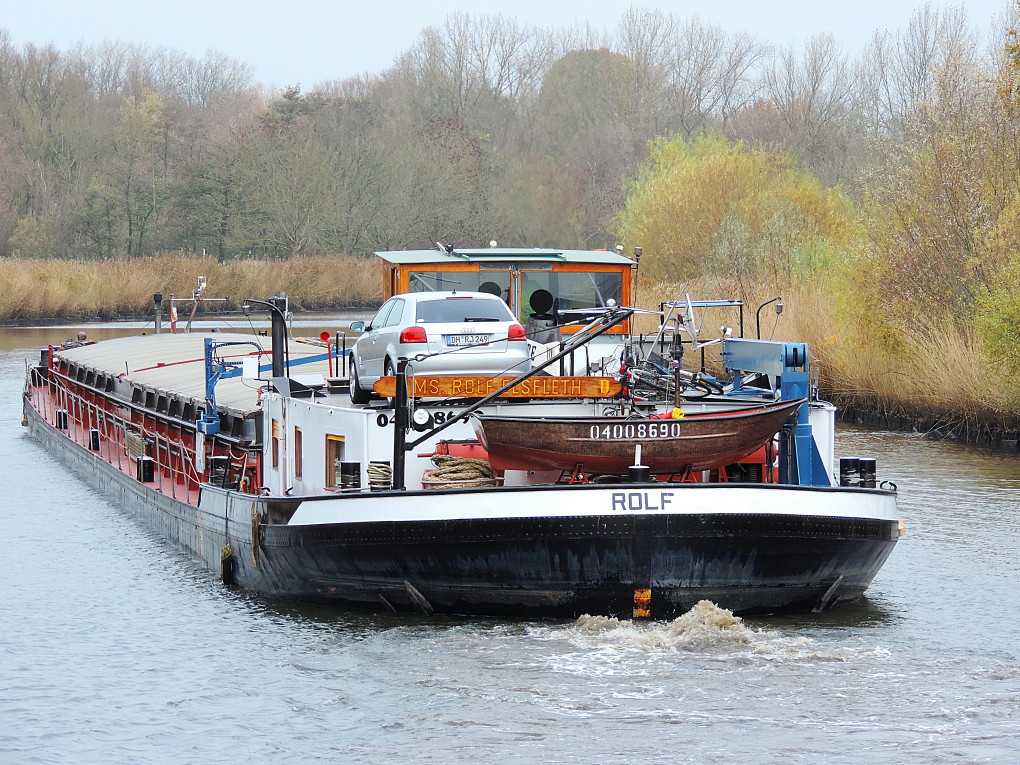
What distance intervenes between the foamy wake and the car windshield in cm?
401

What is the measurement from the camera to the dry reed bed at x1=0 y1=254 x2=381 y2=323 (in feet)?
196

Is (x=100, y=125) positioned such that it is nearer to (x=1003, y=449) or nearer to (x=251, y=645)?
(x=1003, y=449)

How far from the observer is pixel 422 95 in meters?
82.5

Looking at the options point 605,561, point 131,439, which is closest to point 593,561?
point 605,561

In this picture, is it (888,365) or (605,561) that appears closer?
(605,561)

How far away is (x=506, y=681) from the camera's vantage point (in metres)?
11.3

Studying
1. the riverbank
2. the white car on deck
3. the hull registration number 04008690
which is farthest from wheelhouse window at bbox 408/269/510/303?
the hull registration number 04008690

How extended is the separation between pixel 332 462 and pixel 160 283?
50.1m

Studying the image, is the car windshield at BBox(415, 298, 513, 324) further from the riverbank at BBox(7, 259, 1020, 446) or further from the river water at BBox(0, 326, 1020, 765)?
the riverbank at BBox(7, 259, 1020, 446)

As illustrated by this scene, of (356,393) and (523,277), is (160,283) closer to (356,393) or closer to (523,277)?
(523,277)

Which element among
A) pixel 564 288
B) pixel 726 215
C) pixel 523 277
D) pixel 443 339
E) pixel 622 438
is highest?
pixel 726 215

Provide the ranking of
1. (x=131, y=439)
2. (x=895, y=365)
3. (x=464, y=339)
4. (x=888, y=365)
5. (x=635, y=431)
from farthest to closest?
(x=888, y=365) → (x=895, y=365) → (x=131, y=439) → (x=464, y=339) → (x=635, y=431)

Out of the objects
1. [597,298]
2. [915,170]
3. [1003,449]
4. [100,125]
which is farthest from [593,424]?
[100,125]

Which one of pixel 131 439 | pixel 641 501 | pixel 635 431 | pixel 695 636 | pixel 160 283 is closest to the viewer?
pixel 641 501
